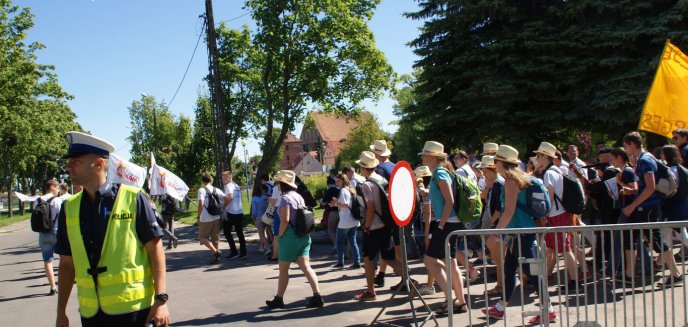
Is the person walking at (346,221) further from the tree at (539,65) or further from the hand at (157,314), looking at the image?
the tree at (539,65)

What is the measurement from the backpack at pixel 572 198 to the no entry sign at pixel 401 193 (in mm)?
1988

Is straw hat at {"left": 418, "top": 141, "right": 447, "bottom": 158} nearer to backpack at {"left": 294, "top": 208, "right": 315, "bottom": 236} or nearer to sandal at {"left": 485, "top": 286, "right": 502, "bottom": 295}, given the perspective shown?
backpack at {"left": 294, "top": 208, "right": 315, "bottom": 236}

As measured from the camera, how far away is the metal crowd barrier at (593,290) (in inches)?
175

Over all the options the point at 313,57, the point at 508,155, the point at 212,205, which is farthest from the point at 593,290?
the point at 313,57

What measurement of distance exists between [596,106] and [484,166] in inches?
377

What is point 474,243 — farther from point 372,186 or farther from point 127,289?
point 127,289

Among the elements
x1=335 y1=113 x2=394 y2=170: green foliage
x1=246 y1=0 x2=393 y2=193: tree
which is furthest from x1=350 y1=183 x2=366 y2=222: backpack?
x1=335 y1=113 x2=394 y2=170: green foliage

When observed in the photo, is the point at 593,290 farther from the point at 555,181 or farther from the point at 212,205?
the point at 212,205

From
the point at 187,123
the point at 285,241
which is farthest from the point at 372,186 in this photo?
the point at 187,123

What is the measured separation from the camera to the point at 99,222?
3.42 meters

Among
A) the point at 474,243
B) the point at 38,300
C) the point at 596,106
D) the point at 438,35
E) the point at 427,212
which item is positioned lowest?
the point at 38,300

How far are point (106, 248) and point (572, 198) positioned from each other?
5.41 meters

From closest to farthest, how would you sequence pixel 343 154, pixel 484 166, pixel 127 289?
1. pixel 127 289
2. pixel 484 166
3. pixel 343 154

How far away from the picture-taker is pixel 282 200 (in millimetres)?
7277
